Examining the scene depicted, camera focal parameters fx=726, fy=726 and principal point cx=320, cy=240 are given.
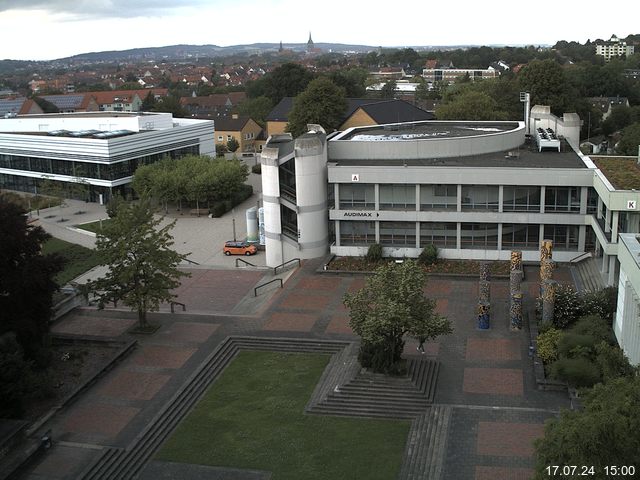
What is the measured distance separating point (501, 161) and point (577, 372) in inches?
869

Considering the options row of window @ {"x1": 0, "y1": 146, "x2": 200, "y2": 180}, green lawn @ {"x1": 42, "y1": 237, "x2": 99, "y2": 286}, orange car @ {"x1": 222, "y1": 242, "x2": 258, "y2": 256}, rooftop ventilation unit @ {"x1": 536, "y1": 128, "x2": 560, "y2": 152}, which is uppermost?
rooftop ventilation unit @ {"x1": 536, "y1": 128, "x2": 560, "y2": 152}

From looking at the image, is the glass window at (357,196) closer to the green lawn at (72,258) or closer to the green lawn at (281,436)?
the green lawn at (72,258)

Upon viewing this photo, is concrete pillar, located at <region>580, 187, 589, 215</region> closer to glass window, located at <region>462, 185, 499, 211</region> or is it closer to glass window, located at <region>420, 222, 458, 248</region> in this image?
glass window, located at <region>462, 185, 499, 211</region>

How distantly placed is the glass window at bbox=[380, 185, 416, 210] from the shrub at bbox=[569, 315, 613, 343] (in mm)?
15569

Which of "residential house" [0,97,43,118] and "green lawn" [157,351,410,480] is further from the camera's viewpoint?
"residential house" [0,97,43,118]

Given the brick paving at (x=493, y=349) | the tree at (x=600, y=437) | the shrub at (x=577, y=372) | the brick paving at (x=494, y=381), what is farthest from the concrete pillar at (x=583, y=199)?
the tree at (x=600, y=437)

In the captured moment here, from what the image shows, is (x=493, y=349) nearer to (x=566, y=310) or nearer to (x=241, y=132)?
(x=566, y=310)

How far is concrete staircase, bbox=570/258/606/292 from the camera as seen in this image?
37.5 metres

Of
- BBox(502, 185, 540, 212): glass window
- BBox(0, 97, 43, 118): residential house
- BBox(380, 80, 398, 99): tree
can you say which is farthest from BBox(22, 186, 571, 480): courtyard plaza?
BBox(0, 97, 43, 118): residential house

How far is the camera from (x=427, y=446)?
24578mm

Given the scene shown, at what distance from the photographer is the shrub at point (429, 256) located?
43281 mm

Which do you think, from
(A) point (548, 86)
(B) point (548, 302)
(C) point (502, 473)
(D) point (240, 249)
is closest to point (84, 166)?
(D) point (240, 249)

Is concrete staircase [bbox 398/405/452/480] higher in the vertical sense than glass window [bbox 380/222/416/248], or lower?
lower

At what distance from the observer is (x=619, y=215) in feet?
117
